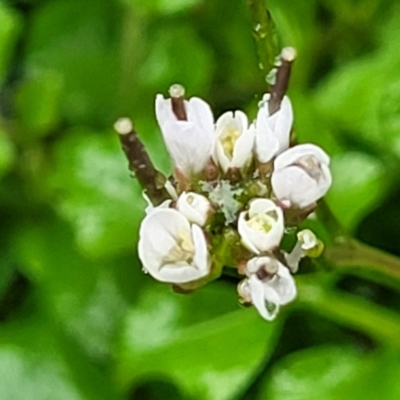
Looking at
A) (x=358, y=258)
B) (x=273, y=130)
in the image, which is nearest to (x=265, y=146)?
(x=273, y=130)

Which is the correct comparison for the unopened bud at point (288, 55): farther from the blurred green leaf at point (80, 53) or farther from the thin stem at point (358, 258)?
the blurred green leaf at point (80, 53)

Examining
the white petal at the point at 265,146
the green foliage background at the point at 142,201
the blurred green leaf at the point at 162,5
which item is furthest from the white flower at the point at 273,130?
the blurred green leaf at the point at 162,5

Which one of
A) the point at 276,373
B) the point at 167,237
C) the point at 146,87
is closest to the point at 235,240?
the point at 167,237

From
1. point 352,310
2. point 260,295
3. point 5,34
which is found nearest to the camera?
point 260,295

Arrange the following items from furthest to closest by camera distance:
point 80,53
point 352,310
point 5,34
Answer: point 80,53 < point 5,34 < point 352,310

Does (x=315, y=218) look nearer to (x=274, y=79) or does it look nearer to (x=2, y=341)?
(x=274, y=79)

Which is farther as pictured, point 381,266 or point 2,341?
point 2,341

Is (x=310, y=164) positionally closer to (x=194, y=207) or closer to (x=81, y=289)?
(x=194, y=207)
